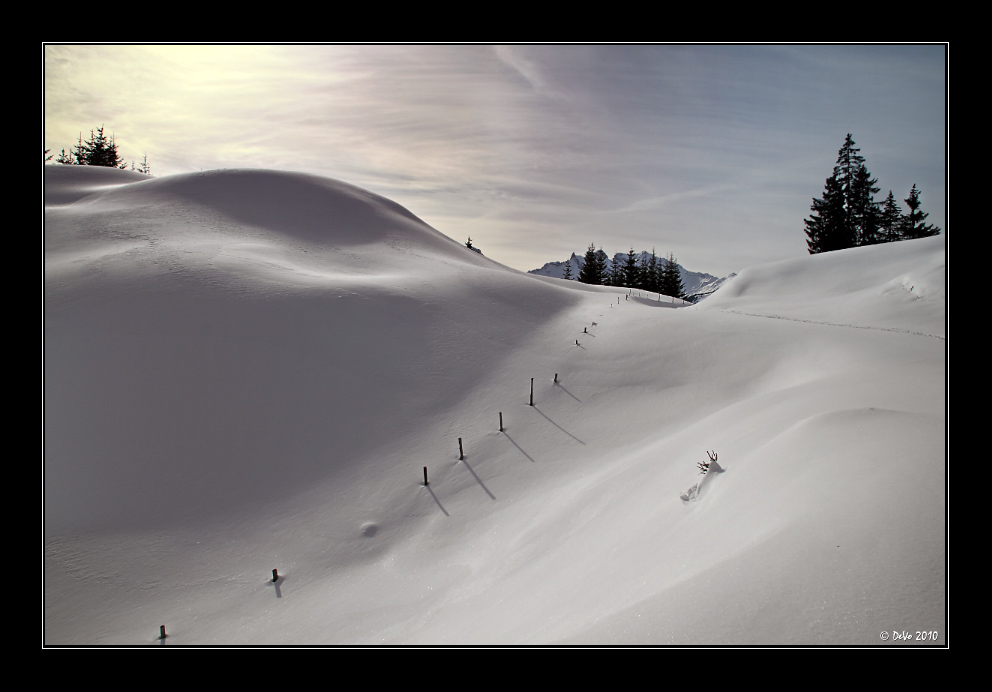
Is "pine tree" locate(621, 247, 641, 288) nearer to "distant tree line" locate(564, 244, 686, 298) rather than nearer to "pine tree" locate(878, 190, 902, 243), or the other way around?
"distant tree line" locate(564, 244, 686, 298)

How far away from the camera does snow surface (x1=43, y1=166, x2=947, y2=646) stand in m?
3.86

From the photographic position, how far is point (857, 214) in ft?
127

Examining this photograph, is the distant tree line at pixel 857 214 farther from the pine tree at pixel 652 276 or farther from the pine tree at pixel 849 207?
the pine tree at pixel 652 276

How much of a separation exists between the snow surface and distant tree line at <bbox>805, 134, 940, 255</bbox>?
25378 mm

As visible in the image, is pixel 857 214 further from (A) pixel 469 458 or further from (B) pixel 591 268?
(A) pixel 469 458

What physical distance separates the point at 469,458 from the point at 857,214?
46.1m

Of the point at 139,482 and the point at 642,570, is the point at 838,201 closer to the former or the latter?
the point at 642,570

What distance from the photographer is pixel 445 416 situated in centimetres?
1162

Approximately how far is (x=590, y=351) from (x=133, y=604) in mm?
12459

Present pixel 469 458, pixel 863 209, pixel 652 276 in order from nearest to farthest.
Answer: pixel 469 458 < pixel 863 209 < pixel 652 276

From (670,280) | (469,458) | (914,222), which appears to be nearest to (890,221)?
(914,222)

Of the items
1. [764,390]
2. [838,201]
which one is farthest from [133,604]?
[838,201]

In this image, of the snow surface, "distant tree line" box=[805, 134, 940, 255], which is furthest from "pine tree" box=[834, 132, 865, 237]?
the snow surface

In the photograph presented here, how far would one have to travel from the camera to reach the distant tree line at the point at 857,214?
38.2 meters
